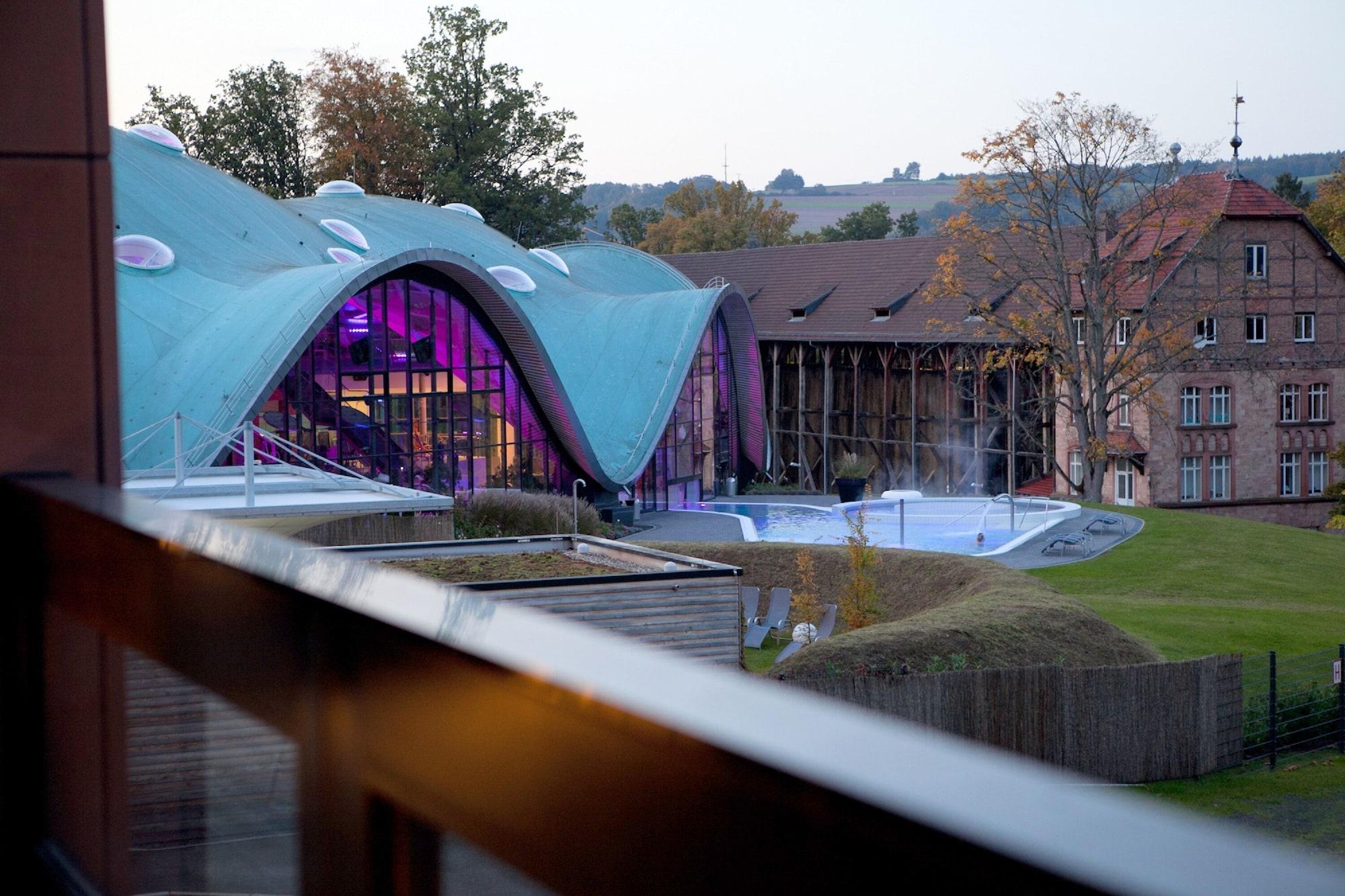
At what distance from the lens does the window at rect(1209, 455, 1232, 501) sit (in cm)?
3809

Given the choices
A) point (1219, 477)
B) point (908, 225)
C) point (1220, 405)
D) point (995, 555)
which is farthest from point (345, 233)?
point (908, 225)

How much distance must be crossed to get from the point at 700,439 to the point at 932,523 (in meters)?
9.23

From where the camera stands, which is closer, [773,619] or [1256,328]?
[773,619]

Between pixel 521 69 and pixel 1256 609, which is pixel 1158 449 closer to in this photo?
pixel 1256 609

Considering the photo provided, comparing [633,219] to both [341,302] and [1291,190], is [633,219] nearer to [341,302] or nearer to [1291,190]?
[1291,190]

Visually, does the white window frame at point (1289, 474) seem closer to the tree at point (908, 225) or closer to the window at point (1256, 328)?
the window at point (1256, 328)

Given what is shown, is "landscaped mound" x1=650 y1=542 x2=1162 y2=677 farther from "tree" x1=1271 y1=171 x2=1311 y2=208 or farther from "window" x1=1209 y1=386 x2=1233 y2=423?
"tree" x1=1271 y1=171 x2=1311 y2=208

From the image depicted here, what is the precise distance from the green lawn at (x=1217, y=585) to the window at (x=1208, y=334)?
31.0 ft

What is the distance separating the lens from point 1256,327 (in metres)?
39.5

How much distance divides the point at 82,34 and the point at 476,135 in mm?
54122

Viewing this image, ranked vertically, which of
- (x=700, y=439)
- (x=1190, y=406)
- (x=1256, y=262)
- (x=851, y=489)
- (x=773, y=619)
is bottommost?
(x=773, y=619)

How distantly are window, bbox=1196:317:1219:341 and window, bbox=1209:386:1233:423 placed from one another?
1.21m

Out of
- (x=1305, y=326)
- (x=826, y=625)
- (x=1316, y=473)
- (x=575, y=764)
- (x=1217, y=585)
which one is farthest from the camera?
(x=1305, y=326)

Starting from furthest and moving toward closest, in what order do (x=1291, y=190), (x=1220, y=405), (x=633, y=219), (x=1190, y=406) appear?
(x=633, y=219) < (x=1291, y=190) < (x=1220, y=405) < (x=1190, y=406)
